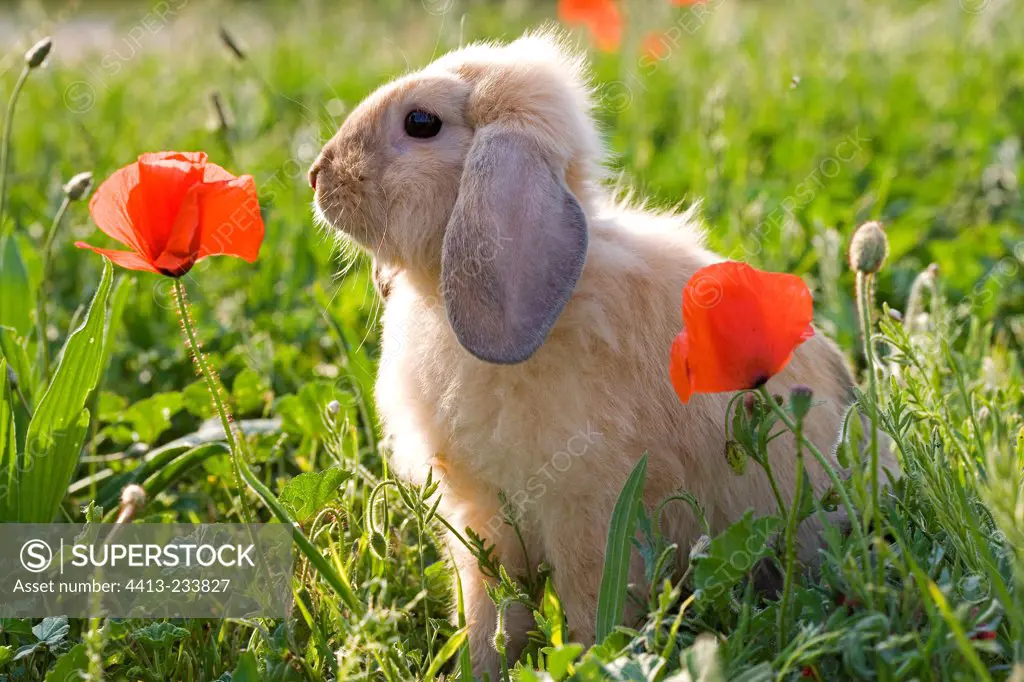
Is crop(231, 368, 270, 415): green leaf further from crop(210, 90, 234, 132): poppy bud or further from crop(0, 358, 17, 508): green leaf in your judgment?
crop(210, 90, 234, 132): poppy bud

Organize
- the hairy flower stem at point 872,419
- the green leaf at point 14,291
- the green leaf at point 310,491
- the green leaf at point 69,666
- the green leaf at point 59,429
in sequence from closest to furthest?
the hairy flower stem at point 872,419, the green leaf at point 69,666, the green leaf at point 310,491, the green leaf at point 59,429, the green leaf at point 14,291

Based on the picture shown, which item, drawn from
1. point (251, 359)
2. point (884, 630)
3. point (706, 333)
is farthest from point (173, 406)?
point (884, 630)

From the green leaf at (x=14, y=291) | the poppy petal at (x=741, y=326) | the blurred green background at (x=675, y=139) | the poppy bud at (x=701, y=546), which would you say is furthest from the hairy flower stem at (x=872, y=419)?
the green leaf at (x=14, y=291)

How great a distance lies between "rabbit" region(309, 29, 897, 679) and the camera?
2178mm

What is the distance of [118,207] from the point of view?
2.04 m

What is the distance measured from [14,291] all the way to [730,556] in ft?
6.94

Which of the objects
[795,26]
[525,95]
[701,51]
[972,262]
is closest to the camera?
[525,95]

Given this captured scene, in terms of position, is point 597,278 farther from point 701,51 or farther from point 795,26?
point 795,26

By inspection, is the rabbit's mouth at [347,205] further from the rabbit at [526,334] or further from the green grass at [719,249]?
the green grass at [719,249]

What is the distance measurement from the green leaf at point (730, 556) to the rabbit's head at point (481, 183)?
0.53m

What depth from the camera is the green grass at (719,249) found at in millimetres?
1854

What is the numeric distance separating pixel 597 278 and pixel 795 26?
18.9 feet

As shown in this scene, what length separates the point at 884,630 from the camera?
1749 millimetres

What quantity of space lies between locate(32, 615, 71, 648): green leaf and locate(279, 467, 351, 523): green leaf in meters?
0.51
